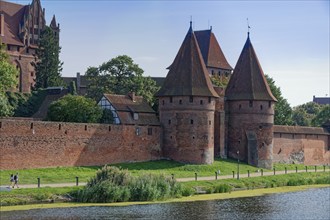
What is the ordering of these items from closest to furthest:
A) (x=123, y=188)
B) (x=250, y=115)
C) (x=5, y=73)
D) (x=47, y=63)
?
(x=123, y=188) → (x=5, y=73) → (x=250, y=115) → (x=47, y=63)

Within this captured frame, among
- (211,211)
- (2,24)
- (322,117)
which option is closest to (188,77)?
(211,211)

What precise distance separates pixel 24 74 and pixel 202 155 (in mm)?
37619

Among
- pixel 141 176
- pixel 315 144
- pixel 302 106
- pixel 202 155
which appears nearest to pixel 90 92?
pixel 202 155

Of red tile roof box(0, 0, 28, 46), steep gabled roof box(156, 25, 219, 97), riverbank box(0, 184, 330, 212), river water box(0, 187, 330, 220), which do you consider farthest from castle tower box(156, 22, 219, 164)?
red tile roof box(0, 0, 28, 46)

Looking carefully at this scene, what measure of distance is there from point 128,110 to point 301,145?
23.3 m

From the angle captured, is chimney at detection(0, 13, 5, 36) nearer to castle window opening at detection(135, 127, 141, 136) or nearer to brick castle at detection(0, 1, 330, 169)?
brick castle at detection(0, 1, 330, 169)

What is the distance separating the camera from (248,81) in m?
59.1

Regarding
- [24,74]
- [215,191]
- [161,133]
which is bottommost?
[215,191]

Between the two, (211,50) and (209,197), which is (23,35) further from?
(209,197)

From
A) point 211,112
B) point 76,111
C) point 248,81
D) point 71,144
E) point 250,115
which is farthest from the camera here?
point 248,81

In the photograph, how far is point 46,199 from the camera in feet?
A: 114

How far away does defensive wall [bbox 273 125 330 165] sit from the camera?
2574 inches

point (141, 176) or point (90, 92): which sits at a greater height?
point (90, 92)

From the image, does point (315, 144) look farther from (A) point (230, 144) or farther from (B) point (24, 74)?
(B) point (24, 74)
